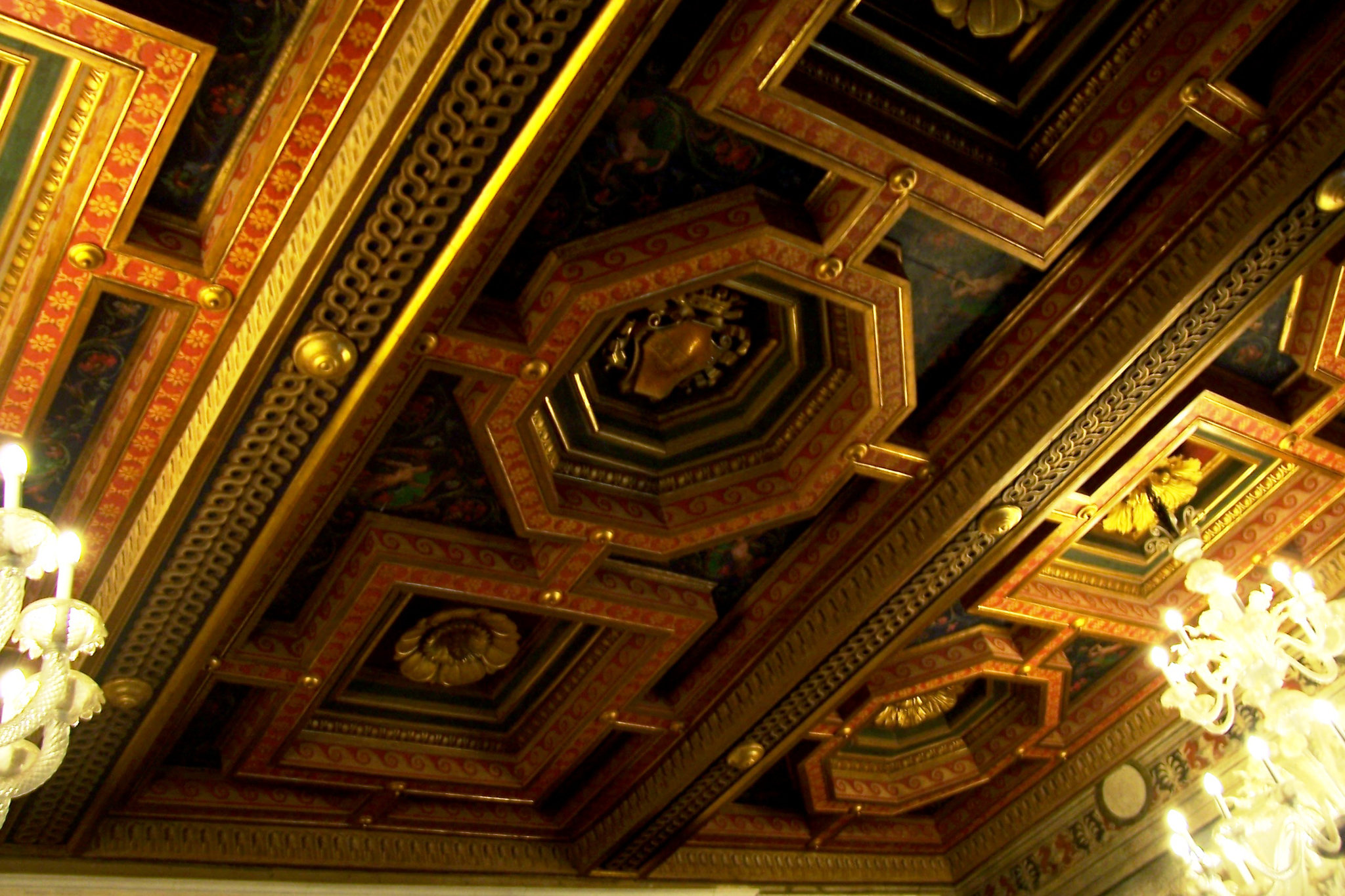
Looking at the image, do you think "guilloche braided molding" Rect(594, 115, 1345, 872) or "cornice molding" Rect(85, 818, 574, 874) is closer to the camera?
"guilloche braided molding" Rect(594, 115, 1345, 872)

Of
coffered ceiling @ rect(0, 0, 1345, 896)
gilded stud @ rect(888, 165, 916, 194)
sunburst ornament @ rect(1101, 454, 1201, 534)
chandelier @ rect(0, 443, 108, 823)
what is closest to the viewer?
chandelier @ rect(0, 443, 108, 823)

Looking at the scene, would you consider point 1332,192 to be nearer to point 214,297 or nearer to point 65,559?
point 214,297

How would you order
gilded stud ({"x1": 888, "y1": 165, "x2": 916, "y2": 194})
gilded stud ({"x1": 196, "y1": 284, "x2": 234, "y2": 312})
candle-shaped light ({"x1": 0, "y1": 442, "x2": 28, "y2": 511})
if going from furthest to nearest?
gilded stud ({"x1": 888, "y1": 165, "x2": 916, "y2": 194}) < gilded stud ({"x1": 196, "y1": 284, "x2": 234, "y2": 312}) < candle-shaped light ({"x1": 0, "y1": 442, "x2": 28, "y2": 511})

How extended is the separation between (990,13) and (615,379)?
1.88 meters

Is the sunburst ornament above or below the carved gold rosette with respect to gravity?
below

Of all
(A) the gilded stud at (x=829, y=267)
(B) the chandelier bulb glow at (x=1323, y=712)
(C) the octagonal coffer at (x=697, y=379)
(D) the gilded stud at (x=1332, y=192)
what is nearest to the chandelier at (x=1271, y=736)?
(B) the chandelier bulb glow at (x=1323, y=712)

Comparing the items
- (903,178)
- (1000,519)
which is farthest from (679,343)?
(1000,519)

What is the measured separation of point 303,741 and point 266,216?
3.02 meters

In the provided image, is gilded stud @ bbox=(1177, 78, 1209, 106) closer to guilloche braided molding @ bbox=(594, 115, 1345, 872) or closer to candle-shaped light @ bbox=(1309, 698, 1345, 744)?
guilloche braided molding @ bbox=(594, 115, 1345, 872)

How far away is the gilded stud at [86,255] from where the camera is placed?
10.2ft

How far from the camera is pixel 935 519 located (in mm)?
4766

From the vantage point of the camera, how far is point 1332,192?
145 inches

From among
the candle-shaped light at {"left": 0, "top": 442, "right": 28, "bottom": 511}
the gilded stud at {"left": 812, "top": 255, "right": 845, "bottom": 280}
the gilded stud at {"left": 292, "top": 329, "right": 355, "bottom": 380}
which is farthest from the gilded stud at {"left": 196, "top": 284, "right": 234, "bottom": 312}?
the gilded stud at {"left": 812, "top": 255, "right": 845, "bottom": 280}

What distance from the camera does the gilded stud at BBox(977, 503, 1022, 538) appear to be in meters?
4.68
